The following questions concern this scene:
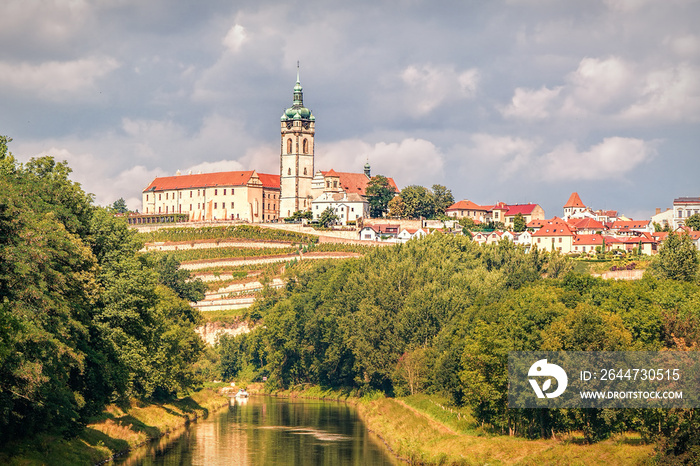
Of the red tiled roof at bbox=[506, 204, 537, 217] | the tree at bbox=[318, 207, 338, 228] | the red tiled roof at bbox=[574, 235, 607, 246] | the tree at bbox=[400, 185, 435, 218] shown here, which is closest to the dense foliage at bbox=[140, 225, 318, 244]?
the tree at bbox=[318, 207, 338, 228]

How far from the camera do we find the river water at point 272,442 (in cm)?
5328

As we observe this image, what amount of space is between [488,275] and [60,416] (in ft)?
170

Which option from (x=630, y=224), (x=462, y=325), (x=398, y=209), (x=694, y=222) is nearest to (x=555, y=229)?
(x=694, y=222)

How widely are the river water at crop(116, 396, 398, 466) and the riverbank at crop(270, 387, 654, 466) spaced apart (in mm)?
1397

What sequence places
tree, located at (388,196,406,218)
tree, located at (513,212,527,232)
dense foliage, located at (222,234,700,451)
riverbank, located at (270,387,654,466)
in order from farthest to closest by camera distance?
tree, located at (388,196,406,218)
tree, located at (513,212,527,232)
dense foliage, located at (222,234,700,451)
riverbank, located at (270,387,654,466)

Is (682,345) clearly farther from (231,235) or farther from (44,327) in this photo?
(231,235)

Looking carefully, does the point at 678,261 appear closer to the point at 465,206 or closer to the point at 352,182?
the point at 465,206

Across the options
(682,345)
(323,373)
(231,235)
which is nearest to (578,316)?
(682,345)

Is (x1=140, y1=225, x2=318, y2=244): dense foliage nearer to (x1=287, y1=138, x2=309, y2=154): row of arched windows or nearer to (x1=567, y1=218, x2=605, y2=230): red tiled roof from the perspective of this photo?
(x1=287, y1=138, x2=309, y2=154): row of arched windows

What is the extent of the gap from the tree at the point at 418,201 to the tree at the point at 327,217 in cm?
1396

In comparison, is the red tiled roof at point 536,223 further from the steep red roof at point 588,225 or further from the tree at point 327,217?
the tree at point 327,217

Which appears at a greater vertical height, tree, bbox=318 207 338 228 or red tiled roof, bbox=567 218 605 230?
tree, bbox=318 207 338 228

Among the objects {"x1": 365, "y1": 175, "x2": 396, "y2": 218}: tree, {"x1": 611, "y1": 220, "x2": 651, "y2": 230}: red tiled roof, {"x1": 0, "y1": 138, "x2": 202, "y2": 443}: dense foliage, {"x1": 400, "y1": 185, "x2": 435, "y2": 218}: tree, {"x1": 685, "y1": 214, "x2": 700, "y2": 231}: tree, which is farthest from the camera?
{"x1": 365, "y1": 175, "x2": 396, "y2": 218}: tree

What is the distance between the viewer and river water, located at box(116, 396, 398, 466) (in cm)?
5328
